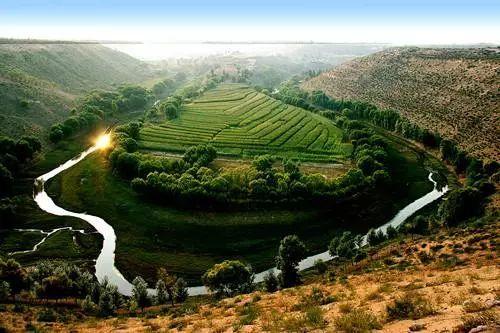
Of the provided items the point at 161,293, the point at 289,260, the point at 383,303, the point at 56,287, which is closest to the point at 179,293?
the point at 161,293

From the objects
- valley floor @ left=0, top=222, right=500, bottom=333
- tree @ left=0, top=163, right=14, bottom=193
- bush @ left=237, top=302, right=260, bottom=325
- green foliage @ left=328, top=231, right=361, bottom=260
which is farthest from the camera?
tree @ left=0, top=163, right=14, bottom=193

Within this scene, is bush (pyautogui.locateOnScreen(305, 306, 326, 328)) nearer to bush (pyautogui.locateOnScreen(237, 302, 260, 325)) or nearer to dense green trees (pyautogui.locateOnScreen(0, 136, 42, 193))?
bush (pyautogui.locateOnScreen(237, 302, 260, 325))

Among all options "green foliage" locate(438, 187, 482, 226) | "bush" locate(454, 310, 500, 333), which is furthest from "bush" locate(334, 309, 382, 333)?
"green foliage" locate(438, 187, 482, 226)

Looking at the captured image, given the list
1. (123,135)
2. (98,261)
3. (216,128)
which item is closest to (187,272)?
(98,261)

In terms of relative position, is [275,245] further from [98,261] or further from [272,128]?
[272,128]

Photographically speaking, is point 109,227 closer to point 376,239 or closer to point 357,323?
point 376,239

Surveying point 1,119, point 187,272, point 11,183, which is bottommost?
point 187,272

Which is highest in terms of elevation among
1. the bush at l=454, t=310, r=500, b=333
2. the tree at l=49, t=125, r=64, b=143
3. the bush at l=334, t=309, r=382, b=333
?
the bush at l=454, t=310, r=500, b=333
